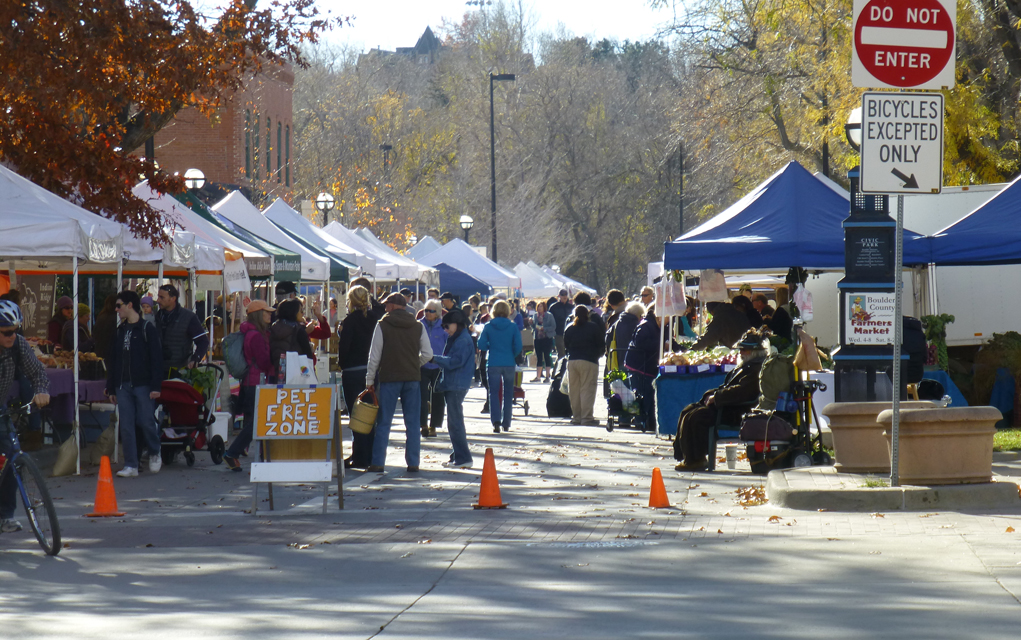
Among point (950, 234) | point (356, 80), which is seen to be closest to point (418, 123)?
point (356, 80)

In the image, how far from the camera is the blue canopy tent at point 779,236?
50.5ft

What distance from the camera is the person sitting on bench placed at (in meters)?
13.7

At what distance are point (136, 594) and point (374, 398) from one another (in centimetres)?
606

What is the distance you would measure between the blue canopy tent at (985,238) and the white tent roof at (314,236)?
14.8 m

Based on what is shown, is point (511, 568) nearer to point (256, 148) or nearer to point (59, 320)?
point (59, 320)

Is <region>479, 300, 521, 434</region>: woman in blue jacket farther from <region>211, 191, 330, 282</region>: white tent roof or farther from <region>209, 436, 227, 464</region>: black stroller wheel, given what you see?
<region>211, 191, 330, 282</region>: white tent roof

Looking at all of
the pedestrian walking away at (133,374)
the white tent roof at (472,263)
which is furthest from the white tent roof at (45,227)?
the white tent roof at (472,263)

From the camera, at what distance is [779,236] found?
1562 centimetres

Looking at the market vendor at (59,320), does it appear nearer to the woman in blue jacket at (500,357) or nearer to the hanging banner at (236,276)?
the hanging banner at (236,276)

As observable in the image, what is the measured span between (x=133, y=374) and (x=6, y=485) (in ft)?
12.8

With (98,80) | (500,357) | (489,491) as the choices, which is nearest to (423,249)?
(500,357)

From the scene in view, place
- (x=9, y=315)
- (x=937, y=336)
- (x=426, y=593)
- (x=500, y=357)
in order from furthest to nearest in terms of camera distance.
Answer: (x=500, y=357) < (x=937, y=336) < (x=9, y=315) < (x=426, y=593)

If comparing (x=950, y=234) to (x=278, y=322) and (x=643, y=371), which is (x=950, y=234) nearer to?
(x=643, y=371)

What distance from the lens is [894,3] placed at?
10125 millimetres
